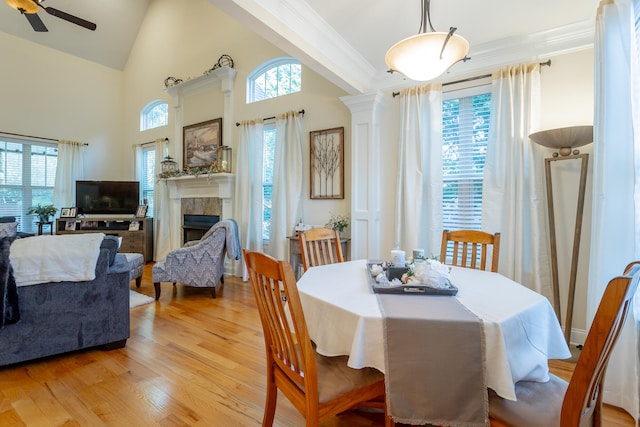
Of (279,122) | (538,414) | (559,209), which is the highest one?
(279,122)

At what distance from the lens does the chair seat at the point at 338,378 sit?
114 cm

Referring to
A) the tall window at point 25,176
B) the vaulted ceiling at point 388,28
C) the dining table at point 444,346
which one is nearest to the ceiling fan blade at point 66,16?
the tall window at point 25,176

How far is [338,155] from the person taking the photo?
12.5ft

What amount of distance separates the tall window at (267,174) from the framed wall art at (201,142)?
38.0 inches

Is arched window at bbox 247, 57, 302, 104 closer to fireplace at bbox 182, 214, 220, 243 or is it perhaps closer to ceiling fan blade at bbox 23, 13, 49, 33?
fireplace at bbox 182, 214, 220, 243

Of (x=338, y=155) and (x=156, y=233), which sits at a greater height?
(x=338, y=155)

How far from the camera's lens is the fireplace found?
16.6 ft

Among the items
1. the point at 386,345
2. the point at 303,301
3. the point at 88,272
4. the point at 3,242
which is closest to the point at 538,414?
the point at 386,345

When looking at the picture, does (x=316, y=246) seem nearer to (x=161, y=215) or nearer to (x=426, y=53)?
(x=426, y=53)

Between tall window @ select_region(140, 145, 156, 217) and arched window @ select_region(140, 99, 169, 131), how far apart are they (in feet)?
1.73

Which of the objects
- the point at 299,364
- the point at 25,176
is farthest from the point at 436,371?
the point at 25,176

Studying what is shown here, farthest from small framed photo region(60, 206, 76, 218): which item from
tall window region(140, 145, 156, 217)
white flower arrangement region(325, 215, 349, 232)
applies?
white flower arrangement region(325, 215, 349, 232)

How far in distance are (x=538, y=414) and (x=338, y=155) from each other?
320cm

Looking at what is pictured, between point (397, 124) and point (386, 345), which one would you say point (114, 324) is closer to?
point (386, 345)
